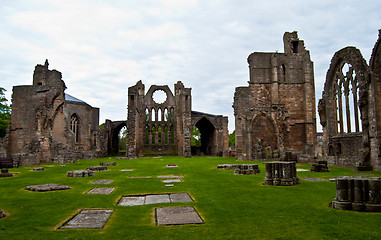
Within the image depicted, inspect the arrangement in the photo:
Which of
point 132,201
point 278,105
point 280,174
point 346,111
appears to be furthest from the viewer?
point 278,105

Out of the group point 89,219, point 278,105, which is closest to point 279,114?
point 278,105

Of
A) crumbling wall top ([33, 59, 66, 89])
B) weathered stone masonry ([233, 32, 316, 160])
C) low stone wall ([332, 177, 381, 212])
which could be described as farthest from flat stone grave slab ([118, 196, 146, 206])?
crumbling wall top ([33, 59, 66, 89])

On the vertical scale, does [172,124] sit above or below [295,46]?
below

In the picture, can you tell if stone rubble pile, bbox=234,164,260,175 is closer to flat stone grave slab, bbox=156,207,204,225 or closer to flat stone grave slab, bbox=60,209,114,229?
flat stone grave slab, bbox=156,207,204,225

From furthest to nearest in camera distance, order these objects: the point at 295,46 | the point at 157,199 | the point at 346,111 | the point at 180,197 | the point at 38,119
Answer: the point at 295,46 < the point at 38,119 < the point at 346,111 < the point at 180,197 < the point at 157,199

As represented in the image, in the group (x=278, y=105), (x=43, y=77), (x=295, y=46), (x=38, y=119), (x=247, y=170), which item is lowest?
(x=247, y=170)

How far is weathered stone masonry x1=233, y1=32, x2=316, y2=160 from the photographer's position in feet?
76.8

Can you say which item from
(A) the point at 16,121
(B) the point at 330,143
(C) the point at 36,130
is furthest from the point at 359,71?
(A) the point at 16,121

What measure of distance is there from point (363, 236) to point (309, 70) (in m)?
23.4

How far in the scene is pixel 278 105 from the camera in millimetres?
23875

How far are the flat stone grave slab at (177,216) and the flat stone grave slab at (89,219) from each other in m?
0.82

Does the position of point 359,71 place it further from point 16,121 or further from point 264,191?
point 16,121

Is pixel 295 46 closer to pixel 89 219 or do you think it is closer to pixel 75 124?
pixel 89 219

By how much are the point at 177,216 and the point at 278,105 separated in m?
20.8
